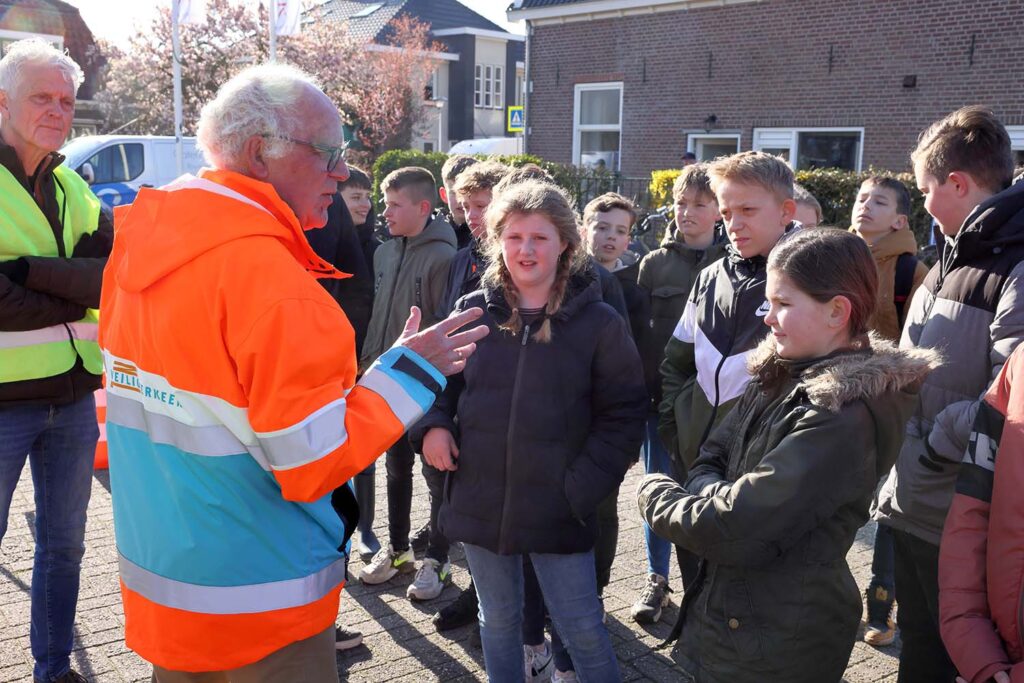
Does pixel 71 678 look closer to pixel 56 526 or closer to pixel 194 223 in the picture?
pixel 56 526

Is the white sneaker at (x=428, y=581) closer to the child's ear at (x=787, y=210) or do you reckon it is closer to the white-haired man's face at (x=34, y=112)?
the child's ear at (x=787, y=210)

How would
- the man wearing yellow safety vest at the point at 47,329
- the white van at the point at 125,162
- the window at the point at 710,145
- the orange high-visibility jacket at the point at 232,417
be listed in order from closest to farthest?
the orange high-visibility jacket at the point at 232,417
the man wearing yellow safety vest at the point at 47,329
the white van at the point at 125,162
the window at the point at 710,145

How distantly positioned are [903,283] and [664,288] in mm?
1257

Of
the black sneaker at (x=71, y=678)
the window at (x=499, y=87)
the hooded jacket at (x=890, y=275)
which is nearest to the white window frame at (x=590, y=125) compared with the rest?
the hooded jacket at (x=890, y=275)

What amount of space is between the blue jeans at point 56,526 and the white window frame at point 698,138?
51.6 ft

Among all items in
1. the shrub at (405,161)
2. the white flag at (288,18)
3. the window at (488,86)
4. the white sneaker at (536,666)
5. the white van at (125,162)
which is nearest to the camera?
the white sneaker at (536,666)

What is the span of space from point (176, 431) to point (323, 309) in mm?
448

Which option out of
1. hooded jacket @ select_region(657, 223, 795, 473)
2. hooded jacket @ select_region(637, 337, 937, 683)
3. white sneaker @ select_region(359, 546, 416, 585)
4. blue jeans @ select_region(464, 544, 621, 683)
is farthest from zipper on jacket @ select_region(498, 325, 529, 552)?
white sneaker @ select_region(359, 546, 416, 585)

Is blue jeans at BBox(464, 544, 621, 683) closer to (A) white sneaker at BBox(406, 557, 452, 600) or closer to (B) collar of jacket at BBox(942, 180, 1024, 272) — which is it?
(A) white sneaker at BBox(406, 557, 452, 600)

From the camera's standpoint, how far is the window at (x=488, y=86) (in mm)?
42406

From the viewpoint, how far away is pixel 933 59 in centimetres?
1472

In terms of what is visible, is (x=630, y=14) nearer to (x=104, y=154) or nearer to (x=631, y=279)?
(x=104, y=154)

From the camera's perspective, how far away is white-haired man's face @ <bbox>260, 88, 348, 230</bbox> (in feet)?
6.89

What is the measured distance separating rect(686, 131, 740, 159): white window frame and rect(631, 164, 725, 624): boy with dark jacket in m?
13.7
